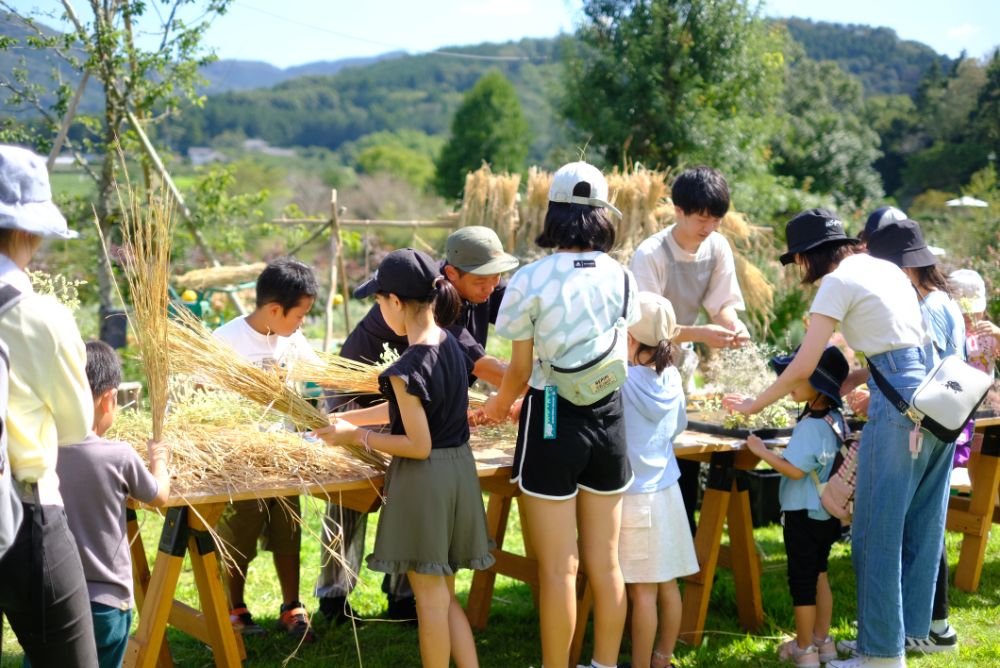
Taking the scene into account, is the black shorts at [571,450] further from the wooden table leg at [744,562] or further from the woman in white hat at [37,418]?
the woman in white hat at [37,418]

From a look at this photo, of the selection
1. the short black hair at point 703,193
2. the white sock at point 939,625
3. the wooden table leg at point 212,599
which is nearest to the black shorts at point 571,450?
the wooden table leg at point 212,599

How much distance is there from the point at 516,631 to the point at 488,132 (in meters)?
42.8

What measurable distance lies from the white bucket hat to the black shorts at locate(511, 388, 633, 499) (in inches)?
59.1

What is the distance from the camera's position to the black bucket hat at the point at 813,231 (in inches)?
139

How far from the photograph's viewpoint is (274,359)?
3.48 meters

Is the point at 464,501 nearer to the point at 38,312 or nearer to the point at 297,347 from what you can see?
the point at 297,347

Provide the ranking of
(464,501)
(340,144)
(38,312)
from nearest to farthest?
1. (38,312)
2. (464,501)
3. (340,144)

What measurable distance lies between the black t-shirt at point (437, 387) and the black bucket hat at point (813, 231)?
1321 mm

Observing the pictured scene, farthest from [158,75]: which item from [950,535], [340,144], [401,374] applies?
[340,144]

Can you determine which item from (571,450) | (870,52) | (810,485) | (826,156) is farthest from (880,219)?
(870,52)

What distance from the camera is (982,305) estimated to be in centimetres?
488

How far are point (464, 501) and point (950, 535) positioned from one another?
3615mm

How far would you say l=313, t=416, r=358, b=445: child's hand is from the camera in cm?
302

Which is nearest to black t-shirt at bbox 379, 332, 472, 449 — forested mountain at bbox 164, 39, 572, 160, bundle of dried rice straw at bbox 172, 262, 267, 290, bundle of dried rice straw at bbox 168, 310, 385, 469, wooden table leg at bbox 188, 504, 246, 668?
bundle of dried rice straw at bbox 168, 310, 385, 469
